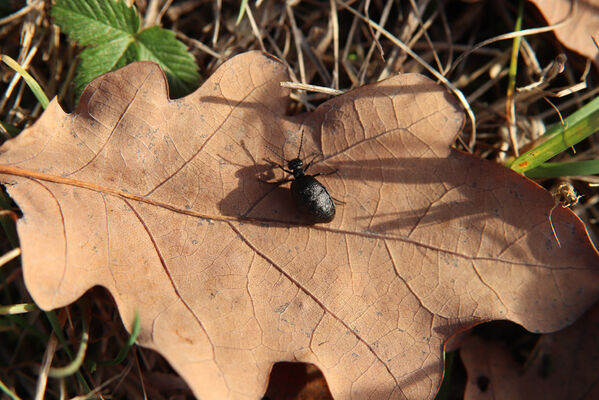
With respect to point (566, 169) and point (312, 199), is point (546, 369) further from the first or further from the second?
point (312, 199)

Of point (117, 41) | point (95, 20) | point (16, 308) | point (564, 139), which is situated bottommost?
point (16, 308)

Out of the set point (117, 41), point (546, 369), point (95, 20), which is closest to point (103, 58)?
point (117, 41)

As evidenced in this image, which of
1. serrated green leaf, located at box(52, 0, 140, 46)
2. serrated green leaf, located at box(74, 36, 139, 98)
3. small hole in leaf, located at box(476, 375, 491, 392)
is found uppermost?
serrated green leaf, located at box(52, 0, 140, 46)

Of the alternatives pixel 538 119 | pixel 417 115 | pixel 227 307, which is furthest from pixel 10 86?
pixel 538 119

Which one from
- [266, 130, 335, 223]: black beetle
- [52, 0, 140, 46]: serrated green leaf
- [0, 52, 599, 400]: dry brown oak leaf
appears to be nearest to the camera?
[0, 52, 599, 400]: dry brown oak leaf

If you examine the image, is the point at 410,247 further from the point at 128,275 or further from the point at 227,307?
the point at 128,275

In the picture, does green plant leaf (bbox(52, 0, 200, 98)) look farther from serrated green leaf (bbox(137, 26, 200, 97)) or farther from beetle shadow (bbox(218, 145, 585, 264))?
beetle shadow (bbox(218, 145, 585, 264))

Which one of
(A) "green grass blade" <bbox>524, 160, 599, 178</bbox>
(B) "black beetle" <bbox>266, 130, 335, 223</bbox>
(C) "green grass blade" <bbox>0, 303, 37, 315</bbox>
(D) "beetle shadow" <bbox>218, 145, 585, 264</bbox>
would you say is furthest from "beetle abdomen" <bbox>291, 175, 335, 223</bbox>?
(C) "green grass blade" <bbox>0, 303, 37, 315</bbox>
